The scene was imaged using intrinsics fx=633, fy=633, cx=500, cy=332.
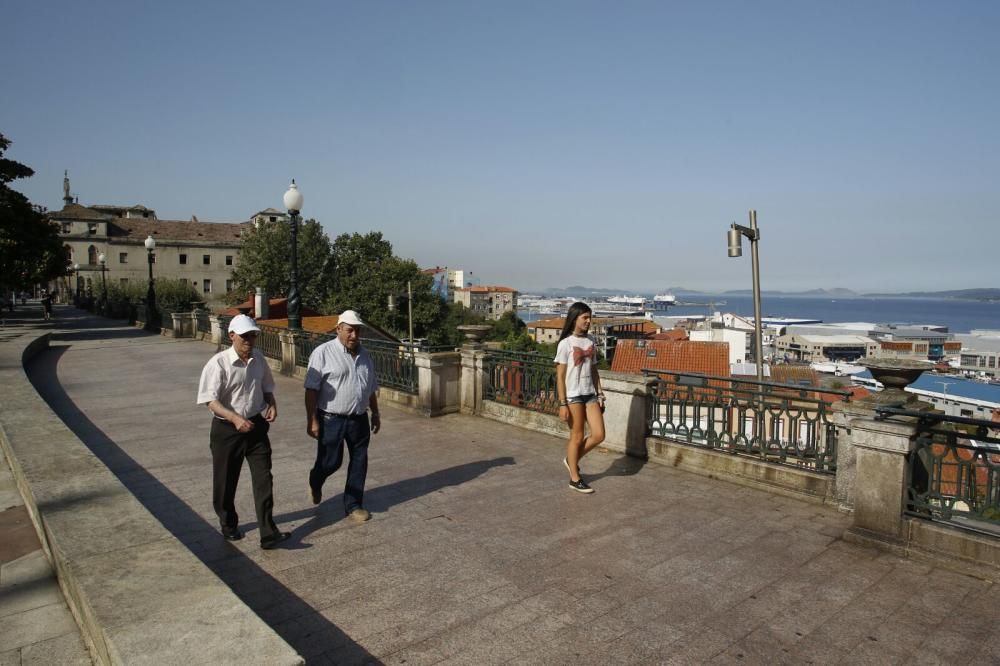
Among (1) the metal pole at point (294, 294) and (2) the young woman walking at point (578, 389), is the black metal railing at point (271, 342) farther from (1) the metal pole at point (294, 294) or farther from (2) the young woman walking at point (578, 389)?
(2) the young woman walking at point (578, 389)

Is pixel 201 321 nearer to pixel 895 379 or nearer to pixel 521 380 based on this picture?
pixel 521 380

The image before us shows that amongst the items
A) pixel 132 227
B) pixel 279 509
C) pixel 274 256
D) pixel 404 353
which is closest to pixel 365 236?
pixel 274 256

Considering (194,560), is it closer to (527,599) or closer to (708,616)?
(527,599)

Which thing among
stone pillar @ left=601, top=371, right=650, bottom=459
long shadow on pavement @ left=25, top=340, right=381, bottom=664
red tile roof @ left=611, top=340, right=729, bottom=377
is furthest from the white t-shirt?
red tile roof @ left=611, top=340, right=729, bottom=377

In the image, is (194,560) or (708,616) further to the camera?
(708,616)

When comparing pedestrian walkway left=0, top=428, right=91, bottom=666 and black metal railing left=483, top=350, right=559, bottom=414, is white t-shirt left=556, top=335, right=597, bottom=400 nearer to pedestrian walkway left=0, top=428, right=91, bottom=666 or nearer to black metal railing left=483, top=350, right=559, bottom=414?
black metal railing left=483, top=350, right=559, bottom=414

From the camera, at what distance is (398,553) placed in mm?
4688

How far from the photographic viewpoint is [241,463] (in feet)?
15.2

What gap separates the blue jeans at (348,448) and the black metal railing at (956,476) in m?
4.18

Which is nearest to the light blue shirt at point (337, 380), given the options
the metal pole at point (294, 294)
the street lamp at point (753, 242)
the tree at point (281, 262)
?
the metal pole at point (294, 294)

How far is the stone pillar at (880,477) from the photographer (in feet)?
15.7

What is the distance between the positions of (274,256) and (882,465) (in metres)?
68.9

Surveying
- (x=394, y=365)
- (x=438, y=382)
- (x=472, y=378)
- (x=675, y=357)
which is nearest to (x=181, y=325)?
(x=394, y=365)

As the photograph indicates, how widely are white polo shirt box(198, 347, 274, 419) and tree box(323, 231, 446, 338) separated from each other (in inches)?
2521
